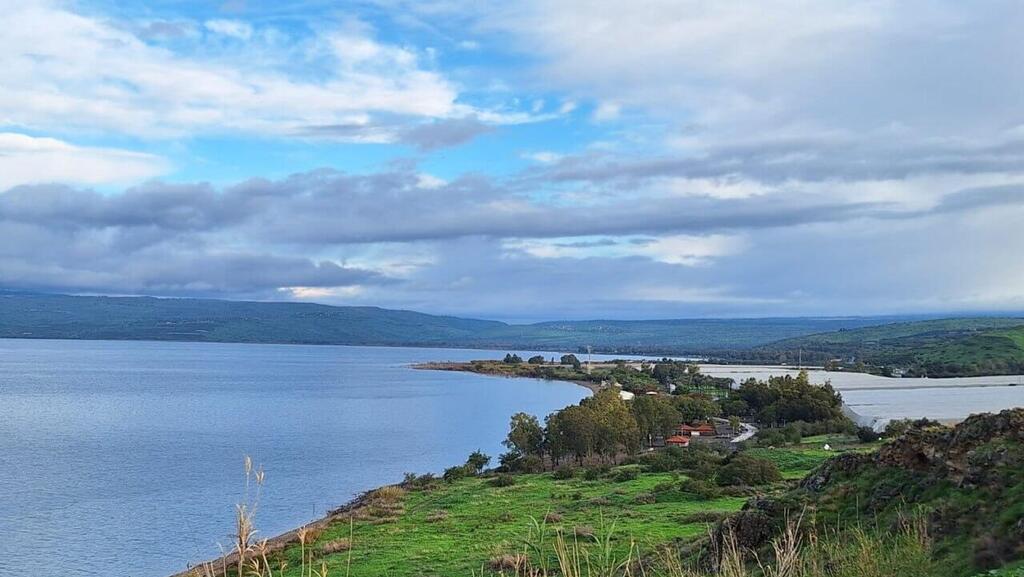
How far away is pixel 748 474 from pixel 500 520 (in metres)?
12.1

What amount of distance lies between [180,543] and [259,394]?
310ft

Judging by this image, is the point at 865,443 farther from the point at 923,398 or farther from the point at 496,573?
the point at 496,573

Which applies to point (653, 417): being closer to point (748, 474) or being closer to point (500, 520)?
point (748, 474)

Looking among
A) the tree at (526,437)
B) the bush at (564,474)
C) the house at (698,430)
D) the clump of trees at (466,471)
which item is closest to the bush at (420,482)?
the clump of trees at (466,471)

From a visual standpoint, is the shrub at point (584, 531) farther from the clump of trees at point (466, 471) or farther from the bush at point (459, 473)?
the bush at point (459, 473)

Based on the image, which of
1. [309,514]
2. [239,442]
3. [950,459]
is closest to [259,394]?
[239,442]

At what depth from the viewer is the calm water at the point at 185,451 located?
40312 millimetres

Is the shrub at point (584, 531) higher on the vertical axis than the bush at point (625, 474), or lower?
higher

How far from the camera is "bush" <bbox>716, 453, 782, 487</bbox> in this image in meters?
38.2

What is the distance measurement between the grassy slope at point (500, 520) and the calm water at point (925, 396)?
68.9 feet

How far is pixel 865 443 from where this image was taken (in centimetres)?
5444

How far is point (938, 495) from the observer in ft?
47.4

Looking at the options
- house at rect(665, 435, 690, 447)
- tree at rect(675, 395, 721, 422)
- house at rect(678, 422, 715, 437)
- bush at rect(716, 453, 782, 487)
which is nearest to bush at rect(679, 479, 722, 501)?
bush at rect(716, 453, 782, 487)

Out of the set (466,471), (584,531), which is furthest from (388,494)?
(584,531)
